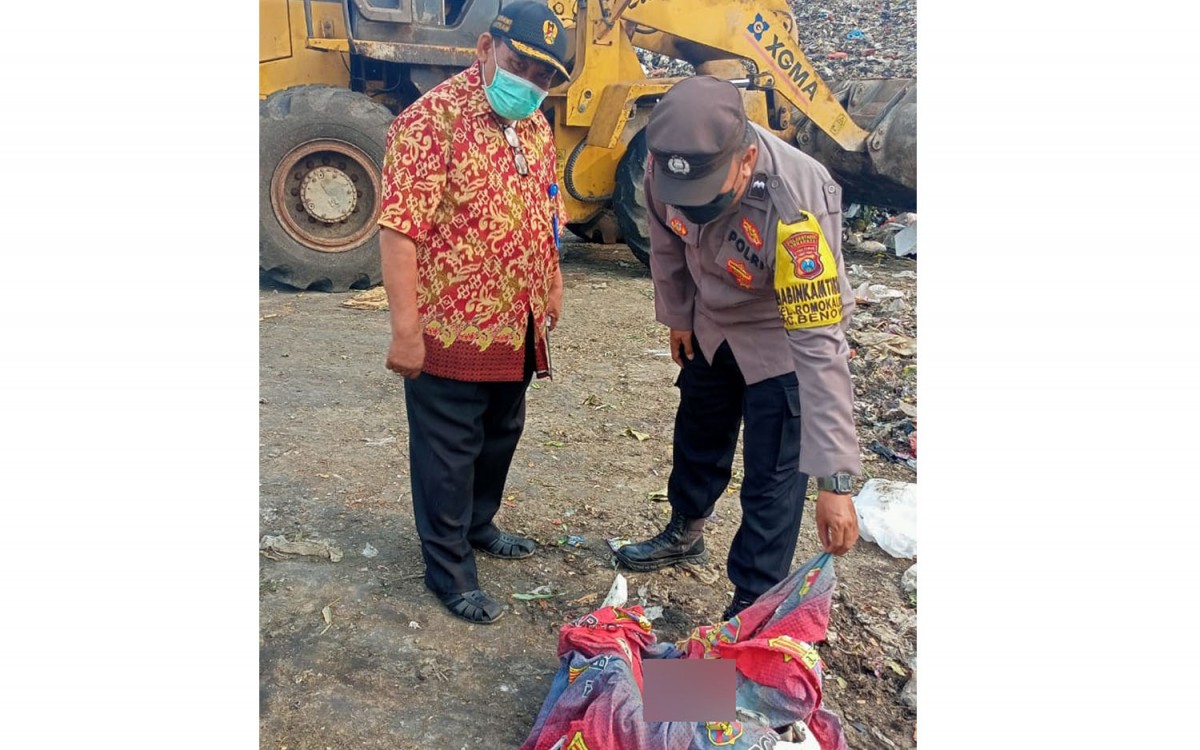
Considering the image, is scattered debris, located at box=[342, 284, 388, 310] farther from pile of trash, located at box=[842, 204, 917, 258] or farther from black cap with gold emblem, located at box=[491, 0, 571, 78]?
pile of trash, located at box=[842, 204, 917, 258]

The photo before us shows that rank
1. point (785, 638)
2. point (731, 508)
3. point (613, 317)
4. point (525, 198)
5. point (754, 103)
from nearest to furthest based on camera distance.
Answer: point (785, 638) < point (525, 198) < point (731, 508) < point (613, 317) < point (754, 103)

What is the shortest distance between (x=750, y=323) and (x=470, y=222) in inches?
34.5

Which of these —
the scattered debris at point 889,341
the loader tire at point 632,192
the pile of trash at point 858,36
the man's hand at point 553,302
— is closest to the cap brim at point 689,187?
the man's hand at point 553,302

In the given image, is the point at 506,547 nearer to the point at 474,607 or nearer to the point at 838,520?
the point at 474,607

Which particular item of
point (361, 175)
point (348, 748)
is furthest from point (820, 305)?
point (361, 175)

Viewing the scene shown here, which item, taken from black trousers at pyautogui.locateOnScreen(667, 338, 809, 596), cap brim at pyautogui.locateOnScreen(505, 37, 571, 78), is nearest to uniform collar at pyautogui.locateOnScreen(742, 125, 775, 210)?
black trousers at pyautogui.locateOnScreen(667, 338, 809, 596)

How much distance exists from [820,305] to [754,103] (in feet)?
21.0

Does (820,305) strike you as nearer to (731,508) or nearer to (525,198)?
(525,198)

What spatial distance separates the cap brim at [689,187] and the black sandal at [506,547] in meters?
1.58

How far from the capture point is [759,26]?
7.86m

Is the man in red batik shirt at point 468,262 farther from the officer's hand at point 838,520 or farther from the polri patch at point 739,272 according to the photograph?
the officer's hand at point 838,520

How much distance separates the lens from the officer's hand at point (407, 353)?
2725 mm

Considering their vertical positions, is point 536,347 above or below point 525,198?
below

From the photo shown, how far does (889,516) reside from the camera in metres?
3.71
